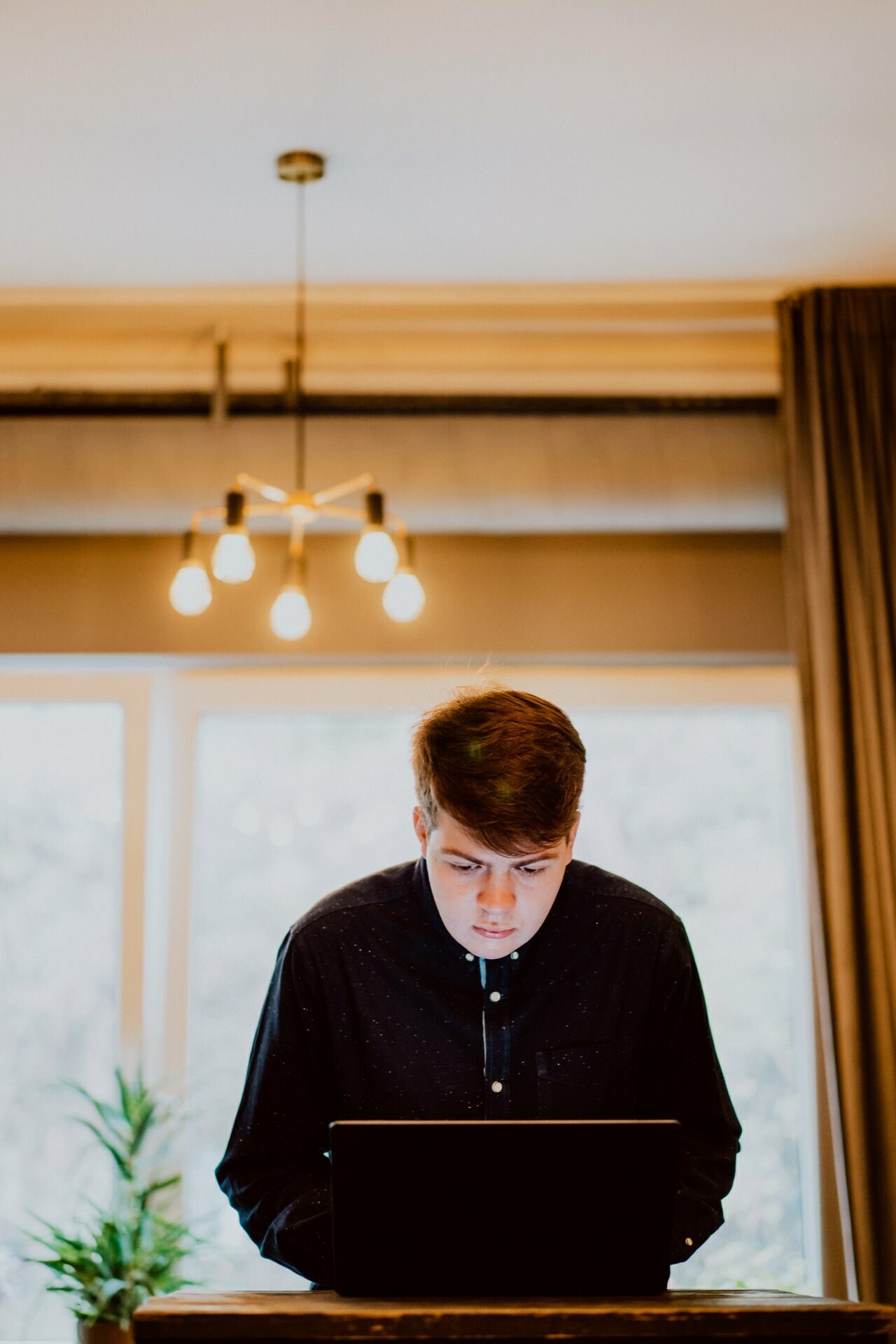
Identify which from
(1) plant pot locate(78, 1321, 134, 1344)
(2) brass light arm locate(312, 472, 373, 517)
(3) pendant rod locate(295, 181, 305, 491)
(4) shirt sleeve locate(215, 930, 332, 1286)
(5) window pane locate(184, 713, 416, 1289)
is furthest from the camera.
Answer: (5) window pane locate(184, 713, 416, 1289)

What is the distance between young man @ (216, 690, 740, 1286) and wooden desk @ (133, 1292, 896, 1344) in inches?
19.6

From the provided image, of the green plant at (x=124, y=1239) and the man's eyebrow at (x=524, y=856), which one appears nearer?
the man's eyebrow at (x=524, y=856)

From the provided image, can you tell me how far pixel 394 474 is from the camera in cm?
344

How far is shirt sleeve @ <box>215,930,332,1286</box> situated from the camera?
145cm

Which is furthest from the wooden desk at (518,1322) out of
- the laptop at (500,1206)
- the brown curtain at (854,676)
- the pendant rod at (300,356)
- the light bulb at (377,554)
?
the pendant rod at (300,356)

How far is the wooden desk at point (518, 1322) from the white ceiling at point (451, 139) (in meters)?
2.08

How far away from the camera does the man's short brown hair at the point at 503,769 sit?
1.47m

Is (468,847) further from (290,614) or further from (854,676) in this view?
(854,676)

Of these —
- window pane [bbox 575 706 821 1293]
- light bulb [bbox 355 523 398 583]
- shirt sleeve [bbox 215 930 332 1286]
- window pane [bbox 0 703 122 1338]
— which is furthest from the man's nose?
window pane [bbox 0 703 122 1338]

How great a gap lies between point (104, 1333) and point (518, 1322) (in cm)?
252

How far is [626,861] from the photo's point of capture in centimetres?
367

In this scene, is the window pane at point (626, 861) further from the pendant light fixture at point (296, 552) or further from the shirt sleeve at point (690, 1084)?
the shirt sleeve at point (690, 1084)

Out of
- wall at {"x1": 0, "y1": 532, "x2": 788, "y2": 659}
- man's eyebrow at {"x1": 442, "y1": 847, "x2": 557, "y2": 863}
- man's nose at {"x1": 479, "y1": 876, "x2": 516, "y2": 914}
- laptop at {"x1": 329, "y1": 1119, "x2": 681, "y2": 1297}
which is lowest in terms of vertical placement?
laptop at {"x1": 329, "y1": 1119, "x2": 681, "y2": 1297}

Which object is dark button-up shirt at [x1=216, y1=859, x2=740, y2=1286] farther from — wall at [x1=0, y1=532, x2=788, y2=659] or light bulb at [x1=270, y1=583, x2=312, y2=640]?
wall at [x1=0, y1=532, x2=788, y2=659]
